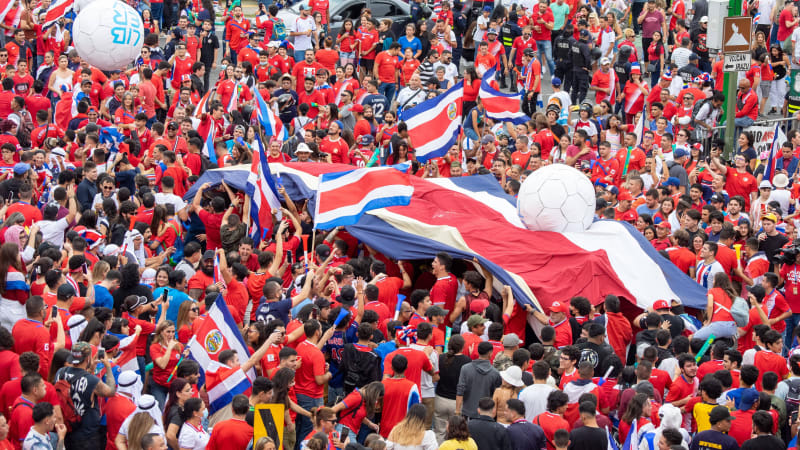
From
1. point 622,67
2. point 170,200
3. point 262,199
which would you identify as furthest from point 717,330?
point 622,67

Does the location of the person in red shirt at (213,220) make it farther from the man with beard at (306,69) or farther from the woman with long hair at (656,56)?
the woman with long hair at (656,56)

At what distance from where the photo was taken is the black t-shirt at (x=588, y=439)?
28.5 feet

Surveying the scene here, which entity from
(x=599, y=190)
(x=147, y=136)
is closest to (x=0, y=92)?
(x=147, y=136)

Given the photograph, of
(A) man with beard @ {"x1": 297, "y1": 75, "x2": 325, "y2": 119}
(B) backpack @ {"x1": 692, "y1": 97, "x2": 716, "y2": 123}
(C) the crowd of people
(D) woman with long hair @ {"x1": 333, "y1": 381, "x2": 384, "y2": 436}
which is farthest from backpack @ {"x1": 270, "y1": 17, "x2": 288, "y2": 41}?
(D) woman with long hair @ {"x1": 333, "y1": 381, "x2": 384, "y2": 436}

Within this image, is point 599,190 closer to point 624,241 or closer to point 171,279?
point 624,241

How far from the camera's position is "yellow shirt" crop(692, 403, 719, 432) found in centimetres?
921

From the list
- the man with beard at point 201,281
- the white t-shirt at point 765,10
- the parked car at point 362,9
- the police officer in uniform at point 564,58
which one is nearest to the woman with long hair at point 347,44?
the parked car at point 362,9

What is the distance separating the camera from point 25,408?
860 cm

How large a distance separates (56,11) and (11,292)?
12.4 meters

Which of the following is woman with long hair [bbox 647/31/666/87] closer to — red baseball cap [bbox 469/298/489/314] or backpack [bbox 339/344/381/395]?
red baseball cap [bbox 469/298/489/314]

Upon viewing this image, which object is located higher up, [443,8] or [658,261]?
[443,8]

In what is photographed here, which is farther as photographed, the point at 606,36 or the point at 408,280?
the point at 606,36

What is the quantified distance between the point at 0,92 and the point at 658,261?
437 inches

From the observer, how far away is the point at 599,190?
1546 centimetres
